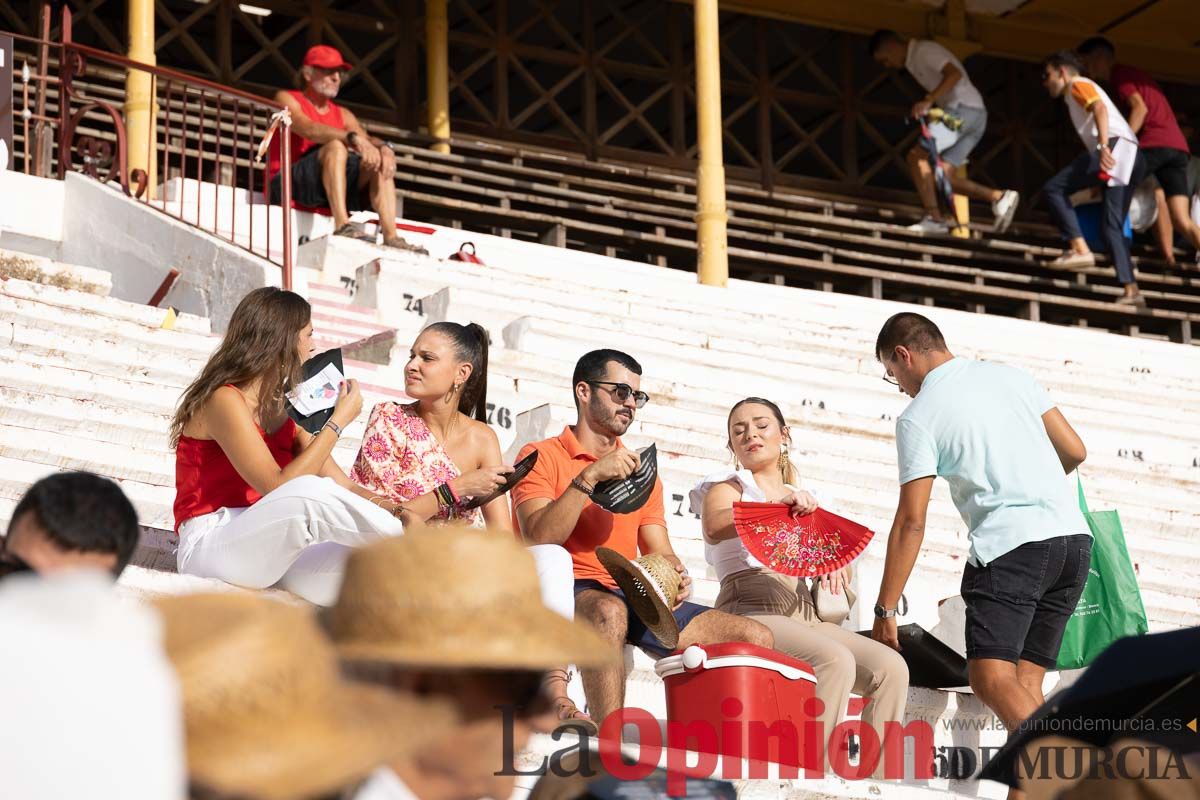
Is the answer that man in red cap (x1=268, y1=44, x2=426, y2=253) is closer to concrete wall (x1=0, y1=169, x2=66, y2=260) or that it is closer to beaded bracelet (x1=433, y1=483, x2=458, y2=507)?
concrete wall (x1=0, y1=169, x2=66, y2=260)

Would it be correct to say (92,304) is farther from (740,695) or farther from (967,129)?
(967,129)

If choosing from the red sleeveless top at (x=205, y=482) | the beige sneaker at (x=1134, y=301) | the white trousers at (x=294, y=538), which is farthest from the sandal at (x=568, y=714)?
the beige sneaker at (x=1134, y=301)

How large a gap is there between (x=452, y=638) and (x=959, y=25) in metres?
14.4

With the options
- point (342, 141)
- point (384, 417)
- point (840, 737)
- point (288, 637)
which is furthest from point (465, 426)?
point (342, 141)

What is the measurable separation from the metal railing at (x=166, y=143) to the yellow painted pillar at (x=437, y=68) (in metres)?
1.42

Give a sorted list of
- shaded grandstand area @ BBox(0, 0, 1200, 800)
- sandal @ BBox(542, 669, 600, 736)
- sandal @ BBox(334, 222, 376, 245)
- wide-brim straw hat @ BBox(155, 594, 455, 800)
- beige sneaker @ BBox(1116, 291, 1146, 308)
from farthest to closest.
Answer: beige sneaker @ BBox(1116, 291, 1146, 308), sandal @ BBox(334, 222, 376, 245), shaded grandstand area @ BBox(0, 0, 1200, 800), sandal @ BBox(542, 669, 600, 736), wide-brim straw hat @ BBox(155, 594, 455, 800)

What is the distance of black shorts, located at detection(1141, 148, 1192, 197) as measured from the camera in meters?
13.9

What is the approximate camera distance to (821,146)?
17.1 metres

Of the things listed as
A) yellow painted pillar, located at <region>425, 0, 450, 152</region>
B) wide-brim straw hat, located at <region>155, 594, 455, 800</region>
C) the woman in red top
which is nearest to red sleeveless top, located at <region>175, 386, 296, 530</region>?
the woman in red top

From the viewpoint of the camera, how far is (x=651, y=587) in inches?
197

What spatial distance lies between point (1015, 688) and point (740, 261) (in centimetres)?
912

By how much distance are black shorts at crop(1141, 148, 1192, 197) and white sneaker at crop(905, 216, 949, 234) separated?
5.16 ft

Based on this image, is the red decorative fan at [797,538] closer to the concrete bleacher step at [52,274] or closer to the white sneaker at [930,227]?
the concrete bleacher step at [52,274]

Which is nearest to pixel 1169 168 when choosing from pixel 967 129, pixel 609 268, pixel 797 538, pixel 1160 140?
pixel 1160 140
